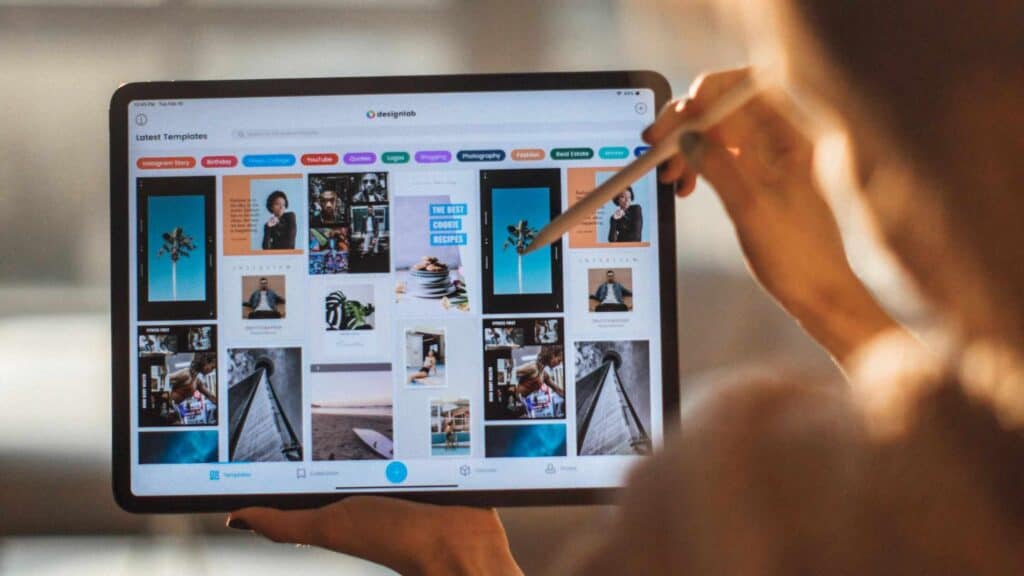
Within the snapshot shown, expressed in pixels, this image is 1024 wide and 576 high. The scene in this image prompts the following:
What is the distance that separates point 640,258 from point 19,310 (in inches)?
→ 27.7

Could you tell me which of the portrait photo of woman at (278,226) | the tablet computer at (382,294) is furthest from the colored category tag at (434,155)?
the portrait photo of woman at (278,226)

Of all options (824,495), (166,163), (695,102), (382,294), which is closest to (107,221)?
(166,163)

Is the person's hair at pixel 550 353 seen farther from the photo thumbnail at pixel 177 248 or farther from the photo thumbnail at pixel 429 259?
the photo thumbnail at pixel 177 248

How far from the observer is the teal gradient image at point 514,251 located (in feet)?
2.22

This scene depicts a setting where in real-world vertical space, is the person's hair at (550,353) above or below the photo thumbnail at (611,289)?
below

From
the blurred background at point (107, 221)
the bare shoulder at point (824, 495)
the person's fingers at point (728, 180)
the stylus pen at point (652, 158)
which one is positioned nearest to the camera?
the bare shoulder at point (824, 495)

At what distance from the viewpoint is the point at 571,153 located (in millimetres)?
677

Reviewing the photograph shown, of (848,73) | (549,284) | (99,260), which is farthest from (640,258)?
(99,260)

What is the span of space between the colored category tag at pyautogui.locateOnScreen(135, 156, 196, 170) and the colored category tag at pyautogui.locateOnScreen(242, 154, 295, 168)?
0.04 metres

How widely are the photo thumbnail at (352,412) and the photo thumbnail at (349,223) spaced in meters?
0.07

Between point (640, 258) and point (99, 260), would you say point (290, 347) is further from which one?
point (99, 260)

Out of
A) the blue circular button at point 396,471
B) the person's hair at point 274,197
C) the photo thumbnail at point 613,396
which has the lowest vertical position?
the blue circular button at point 396,471

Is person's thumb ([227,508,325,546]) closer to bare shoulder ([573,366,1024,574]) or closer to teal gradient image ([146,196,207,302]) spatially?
teal gradient image ([146,196,207,302])

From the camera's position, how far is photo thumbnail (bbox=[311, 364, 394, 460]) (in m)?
0.67
